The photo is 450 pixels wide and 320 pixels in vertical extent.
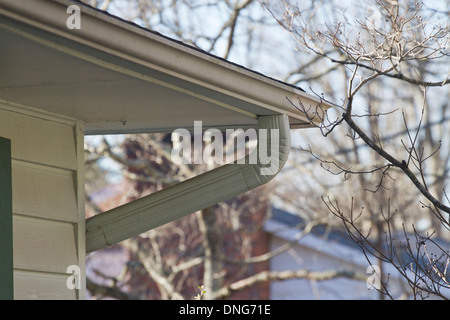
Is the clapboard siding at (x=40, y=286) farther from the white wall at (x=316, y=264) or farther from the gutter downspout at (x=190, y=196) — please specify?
the white wall at (x=316, y=264)

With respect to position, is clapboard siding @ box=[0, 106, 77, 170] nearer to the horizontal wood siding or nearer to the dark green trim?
the horizontal wood siding

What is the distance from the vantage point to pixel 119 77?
2.94 m

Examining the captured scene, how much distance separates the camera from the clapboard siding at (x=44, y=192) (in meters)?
3.18

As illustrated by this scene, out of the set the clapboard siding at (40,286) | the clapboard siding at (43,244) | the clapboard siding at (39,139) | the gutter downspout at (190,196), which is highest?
the clapboard siding at (39,139)

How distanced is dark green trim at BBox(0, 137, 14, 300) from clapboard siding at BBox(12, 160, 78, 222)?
0.08m

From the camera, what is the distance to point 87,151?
11.0 metres

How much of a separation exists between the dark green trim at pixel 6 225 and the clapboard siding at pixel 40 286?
9cm

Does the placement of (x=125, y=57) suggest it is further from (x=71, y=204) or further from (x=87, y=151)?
(x=87, y=151)

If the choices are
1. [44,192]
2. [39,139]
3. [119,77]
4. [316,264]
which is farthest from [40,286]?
[316,264]

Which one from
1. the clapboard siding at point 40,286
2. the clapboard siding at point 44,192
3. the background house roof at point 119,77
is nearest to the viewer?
the background house roof at point 119,77

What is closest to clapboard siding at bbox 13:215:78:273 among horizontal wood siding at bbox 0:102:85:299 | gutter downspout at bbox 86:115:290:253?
horizontal wood siding at bbox 0:102:85:299

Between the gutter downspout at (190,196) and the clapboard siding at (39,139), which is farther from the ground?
the clapboard siding at (39,139)

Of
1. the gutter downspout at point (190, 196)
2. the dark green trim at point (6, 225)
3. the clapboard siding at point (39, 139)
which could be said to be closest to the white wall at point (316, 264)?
the gutter downspout at point (190, 196)
